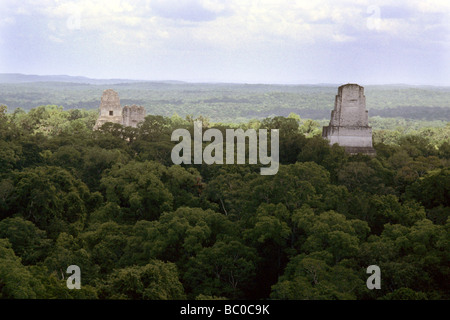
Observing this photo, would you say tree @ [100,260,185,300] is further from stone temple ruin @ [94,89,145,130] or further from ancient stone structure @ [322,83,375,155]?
stone temple ruin @ [94,89,145,130]

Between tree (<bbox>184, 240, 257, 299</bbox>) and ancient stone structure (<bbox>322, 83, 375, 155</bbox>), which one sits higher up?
ancient stone structure (<bbox>322, 83, 375, 155</bbox>)

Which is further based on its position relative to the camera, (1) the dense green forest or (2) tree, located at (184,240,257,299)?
(2) tree, located at (184,240,257,299)

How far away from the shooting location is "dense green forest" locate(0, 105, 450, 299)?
22.2 meters

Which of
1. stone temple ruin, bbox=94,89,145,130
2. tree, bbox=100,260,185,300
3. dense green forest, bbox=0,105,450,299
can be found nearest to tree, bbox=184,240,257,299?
dense green forest, bbox=0,105,450,299

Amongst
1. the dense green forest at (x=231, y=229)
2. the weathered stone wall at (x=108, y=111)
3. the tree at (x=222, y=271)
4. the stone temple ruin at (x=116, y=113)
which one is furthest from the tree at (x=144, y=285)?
the weathered stone wall at (x=108, y=111)

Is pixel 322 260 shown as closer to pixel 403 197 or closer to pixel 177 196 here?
pixel 403 197

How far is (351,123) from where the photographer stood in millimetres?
39906

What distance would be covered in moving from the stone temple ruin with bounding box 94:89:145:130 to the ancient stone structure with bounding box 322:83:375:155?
29172 mm

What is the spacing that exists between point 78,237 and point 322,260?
10.6 meters

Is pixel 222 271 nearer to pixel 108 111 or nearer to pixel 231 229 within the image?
pixel 231 229

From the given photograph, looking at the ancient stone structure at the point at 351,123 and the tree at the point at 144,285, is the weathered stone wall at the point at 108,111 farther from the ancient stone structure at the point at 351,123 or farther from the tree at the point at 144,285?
the tree at the point at 144,285

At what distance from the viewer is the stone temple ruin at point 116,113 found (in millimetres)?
65750

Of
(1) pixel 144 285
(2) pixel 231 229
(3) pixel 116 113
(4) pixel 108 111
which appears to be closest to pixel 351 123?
(2) pixel 231 229

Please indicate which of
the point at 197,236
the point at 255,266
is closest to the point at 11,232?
the point at 197,236
